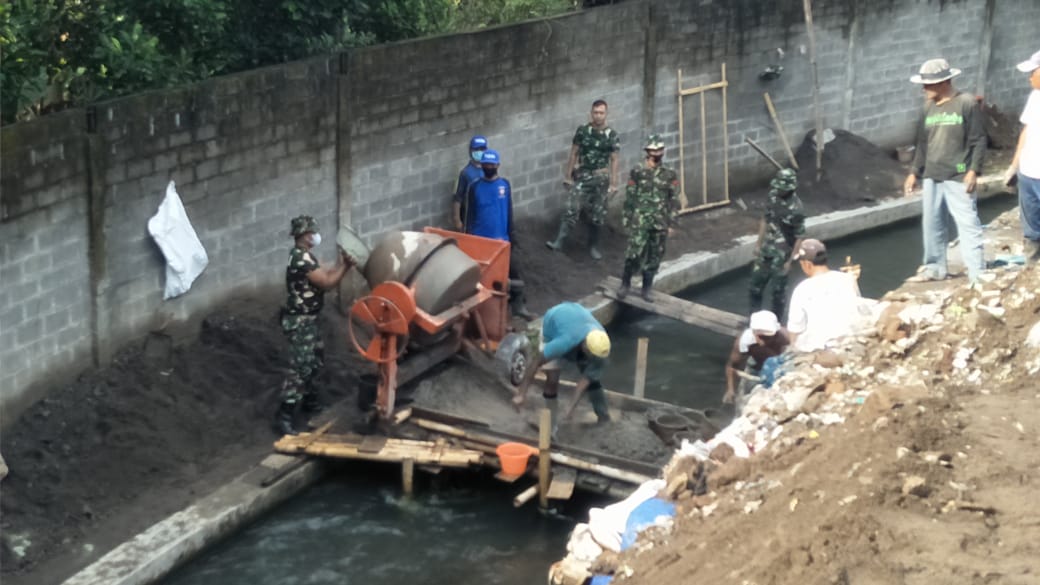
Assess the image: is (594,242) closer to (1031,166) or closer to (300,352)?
(300,352)

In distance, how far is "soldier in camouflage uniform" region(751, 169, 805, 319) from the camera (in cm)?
1351

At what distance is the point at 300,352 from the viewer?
11.5m

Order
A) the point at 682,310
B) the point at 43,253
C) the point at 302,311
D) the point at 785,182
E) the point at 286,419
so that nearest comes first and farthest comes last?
the point at 43,253, the point at 302,311, the point at 286,419, the point at 785,182, the point at 682,310

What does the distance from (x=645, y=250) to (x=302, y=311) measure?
4.29 metres

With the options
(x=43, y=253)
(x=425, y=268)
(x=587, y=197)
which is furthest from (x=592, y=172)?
(x=43, y=253)

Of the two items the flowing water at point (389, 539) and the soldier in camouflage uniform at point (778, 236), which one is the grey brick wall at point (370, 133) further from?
the soldier in camouflage uniform at point (778, 236)

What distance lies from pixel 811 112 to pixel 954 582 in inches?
552

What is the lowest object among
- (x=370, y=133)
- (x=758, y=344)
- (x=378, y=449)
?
(x=378, y=449)

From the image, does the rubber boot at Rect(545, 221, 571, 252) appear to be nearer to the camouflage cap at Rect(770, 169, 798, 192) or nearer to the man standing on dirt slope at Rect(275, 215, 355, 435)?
the camouflage cap at Rect(770, 169, 798, 192)

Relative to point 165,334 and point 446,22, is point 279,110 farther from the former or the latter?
point 446,22

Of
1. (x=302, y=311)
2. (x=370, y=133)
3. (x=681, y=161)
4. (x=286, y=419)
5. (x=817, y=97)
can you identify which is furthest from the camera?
(x=817, y=97)

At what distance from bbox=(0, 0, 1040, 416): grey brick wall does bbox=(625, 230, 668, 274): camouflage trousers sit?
5.66 ft

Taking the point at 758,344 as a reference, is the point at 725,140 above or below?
above

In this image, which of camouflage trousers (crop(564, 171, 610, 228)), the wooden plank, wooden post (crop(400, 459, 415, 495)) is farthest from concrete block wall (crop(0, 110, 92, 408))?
camouflage trousers (crop(564, 171, 610, 228))
